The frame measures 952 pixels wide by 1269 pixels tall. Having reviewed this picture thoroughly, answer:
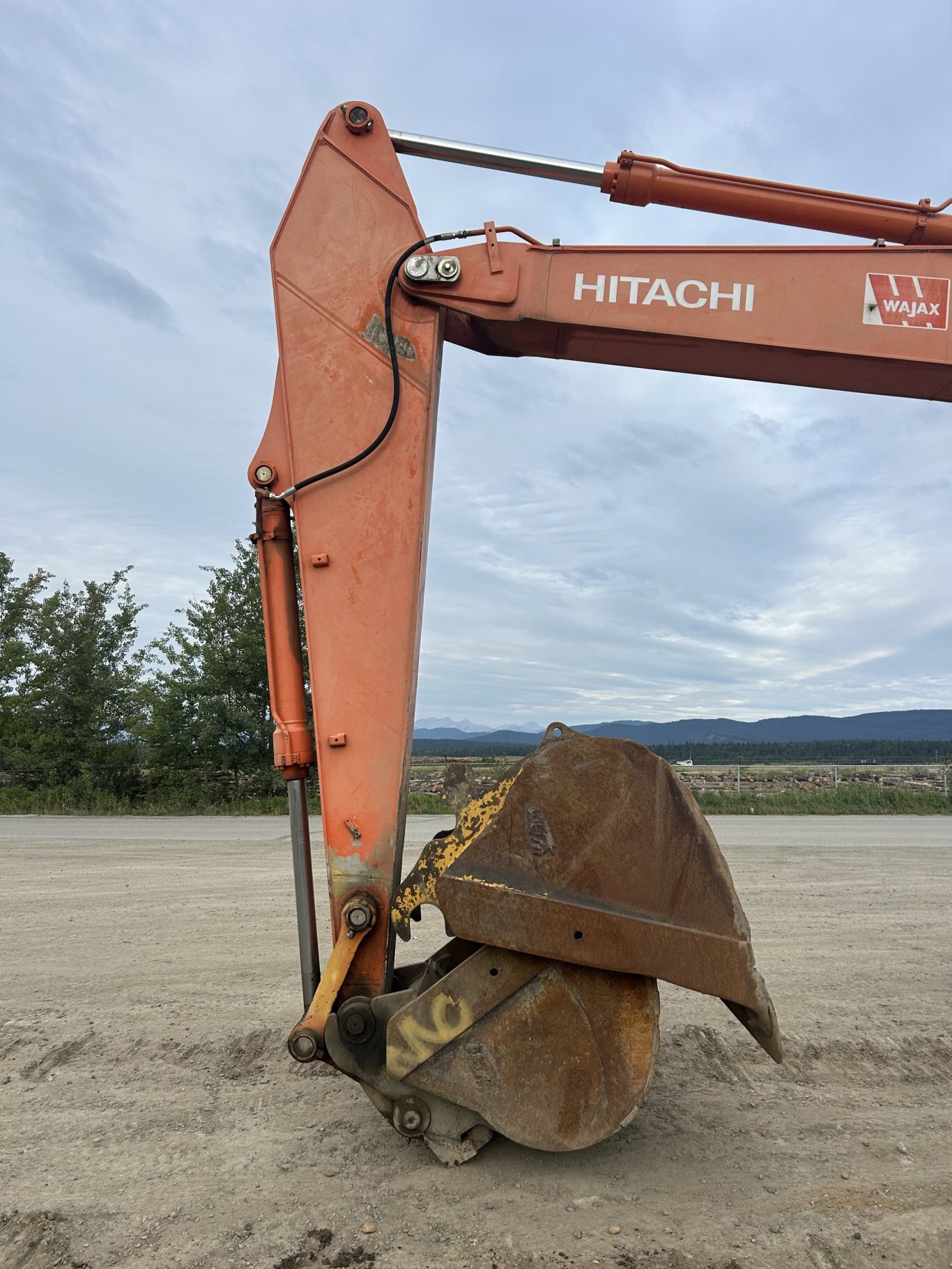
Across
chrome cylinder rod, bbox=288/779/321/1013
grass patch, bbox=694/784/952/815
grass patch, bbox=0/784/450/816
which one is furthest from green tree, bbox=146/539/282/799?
chrome cylinder rod, bbox=288/779/321/1013

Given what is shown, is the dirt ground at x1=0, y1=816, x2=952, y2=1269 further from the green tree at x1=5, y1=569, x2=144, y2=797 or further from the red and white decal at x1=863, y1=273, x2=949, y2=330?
the green tree at x1=5, y1=569, x2=144, y2=797

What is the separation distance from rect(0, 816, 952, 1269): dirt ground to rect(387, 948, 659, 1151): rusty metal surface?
301mm

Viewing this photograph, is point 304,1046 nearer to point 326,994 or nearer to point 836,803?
point 326,994

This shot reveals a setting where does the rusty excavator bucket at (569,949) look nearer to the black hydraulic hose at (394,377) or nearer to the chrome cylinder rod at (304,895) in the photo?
the chrome cylinder rod at (304,895)

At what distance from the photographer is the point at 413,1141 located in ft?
10.8

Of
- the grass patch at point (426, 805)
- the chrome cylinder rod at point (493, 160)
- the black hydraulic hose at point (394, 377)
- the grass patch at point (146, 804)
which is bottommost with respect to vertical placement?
the grass patch at point (146, 804)

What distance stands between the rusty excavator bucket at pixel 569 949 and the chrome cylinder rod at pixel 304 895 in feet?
1.75

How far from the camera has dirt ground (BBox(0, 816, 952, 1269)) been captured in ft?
8.70

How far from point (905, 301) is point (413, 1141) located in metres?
3.69

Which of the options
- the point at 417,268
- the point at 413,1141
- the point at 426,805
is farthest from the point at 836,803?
the point at 417,268

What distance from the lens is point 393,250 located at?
11.2 ft

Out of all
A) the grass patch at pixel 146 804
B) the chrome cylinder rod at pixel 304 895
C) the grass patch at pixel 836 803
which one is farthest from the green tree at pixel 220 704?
the chrome cylinder rod at pixel 304 895

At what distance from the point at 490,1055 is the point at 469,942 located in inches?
20.3

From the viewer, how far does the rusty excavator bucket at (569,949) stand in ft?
9.23
